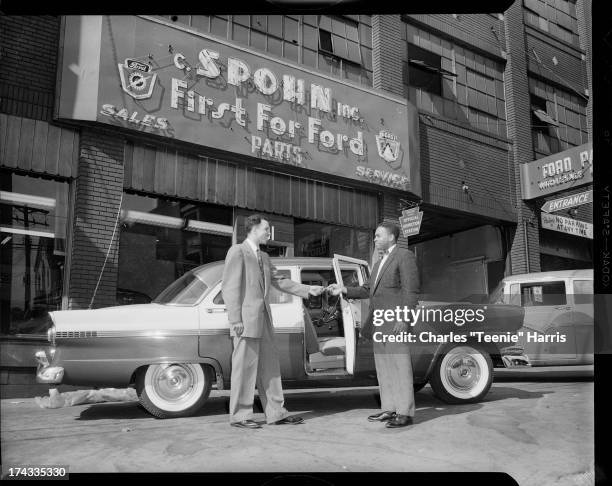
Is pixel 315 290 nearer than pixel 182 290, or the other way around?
pixel 182 290

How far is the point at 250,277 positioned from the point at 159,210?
0.74 metres

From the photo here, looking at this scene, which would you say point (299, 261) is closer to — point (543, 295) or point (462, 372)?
point (462, 372)

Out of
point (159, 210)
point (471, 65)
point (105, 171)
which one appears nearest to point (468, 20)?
point (471, 65)

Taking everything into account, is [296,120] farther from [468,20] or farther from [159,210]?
[468,20]

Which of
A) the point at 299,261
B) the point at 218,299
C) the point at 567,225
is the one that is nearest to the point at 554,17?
the point at 567,225

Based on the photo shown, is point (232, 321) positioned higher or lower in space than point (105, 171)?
lower

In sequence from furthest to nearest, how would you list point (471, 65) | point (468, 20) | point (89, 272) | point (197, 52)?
point (197, 52) < point (471, 65) < point (89, 272) < point (468, 20)

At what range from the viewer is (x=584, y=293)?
7.68 feet

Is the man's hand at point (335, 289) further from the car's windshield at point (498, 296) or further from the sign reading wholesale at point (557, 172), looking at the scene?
the sign reading wholesale at point (557, 172)

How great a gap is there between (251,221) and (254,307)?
557 millimetres

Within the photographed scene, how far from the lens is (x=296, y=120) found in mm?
3830

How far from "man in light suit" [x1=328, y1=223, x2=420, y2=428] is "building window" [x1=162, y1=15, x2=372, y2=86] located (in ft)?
3.74

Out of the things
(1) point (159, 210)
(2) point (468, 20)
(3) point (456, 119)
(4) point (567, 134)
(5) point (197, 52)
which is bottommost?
(1) point (159, 210)

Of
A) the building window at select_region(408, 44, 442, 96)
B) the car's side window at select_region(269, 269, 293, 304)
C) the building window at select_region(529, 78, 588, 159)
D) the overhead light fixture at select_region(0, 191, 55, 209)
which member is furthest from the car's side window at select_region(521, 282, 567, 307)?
the overhead light fixture at select_region(0, 191, 55, 209)
